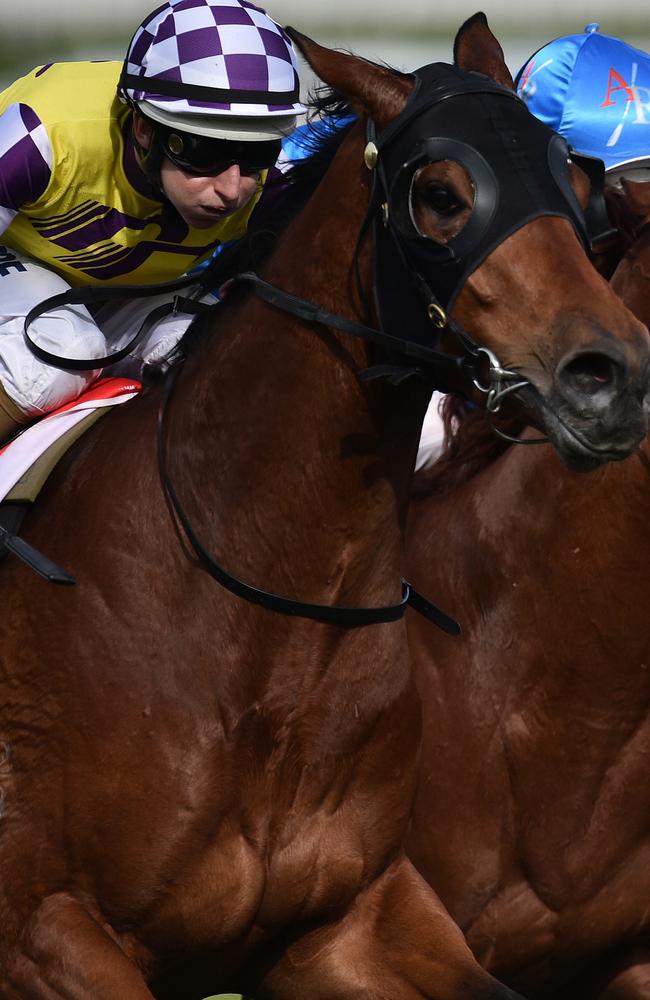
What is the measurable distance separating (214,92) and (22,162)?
50 cm

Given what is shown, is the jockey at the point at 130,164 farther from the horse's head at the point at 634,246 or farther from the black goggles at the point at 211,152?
the horse's head at the point at 634,246

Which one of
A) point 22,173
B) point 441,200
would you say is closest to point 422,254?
point 441,200

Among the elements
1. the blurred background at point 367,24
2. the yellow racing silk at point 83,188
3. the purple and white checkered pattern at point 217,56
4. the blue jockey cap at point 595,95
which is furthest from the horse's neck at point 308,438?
the blurred background at point 367,24

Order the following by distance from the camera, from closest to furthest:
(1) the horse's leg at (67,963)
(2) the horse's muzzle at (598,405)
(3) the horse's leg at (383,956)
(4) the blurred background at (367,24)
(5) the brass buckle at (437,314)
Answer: (2) the horse's muzzle at (598,405) < (5) the brass buckle at (437,314) < (1) the horse's leg at (67,963) < (3) the horse's leg at (383,956) < (4) the blurred background at (367,24)

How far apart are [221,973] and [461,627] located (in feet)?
3.52

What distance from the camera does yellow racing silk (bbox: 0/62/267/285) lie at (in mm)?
3881

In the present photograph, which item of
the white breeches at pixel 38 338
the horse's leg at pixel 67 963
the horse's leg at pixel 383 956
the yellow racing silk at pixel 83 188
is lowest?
the horse's leg at pixel 383 956

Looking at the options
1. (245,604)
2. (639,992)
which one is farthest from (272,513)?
(639,992)

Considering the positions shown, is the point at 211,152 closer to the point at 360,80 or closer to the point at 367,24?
the point at 360,80

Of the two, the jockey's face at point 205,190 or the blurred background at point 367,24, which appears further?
the blurred background at point 367,24

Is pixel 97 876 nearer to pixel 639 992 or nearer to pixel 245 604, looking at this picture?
pixel 245 604

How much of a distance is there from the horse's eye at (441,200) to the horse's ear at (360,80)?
0.21 meters

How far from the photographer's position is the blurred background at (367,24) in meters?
8.58

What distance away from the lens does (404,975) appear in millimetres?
3600
